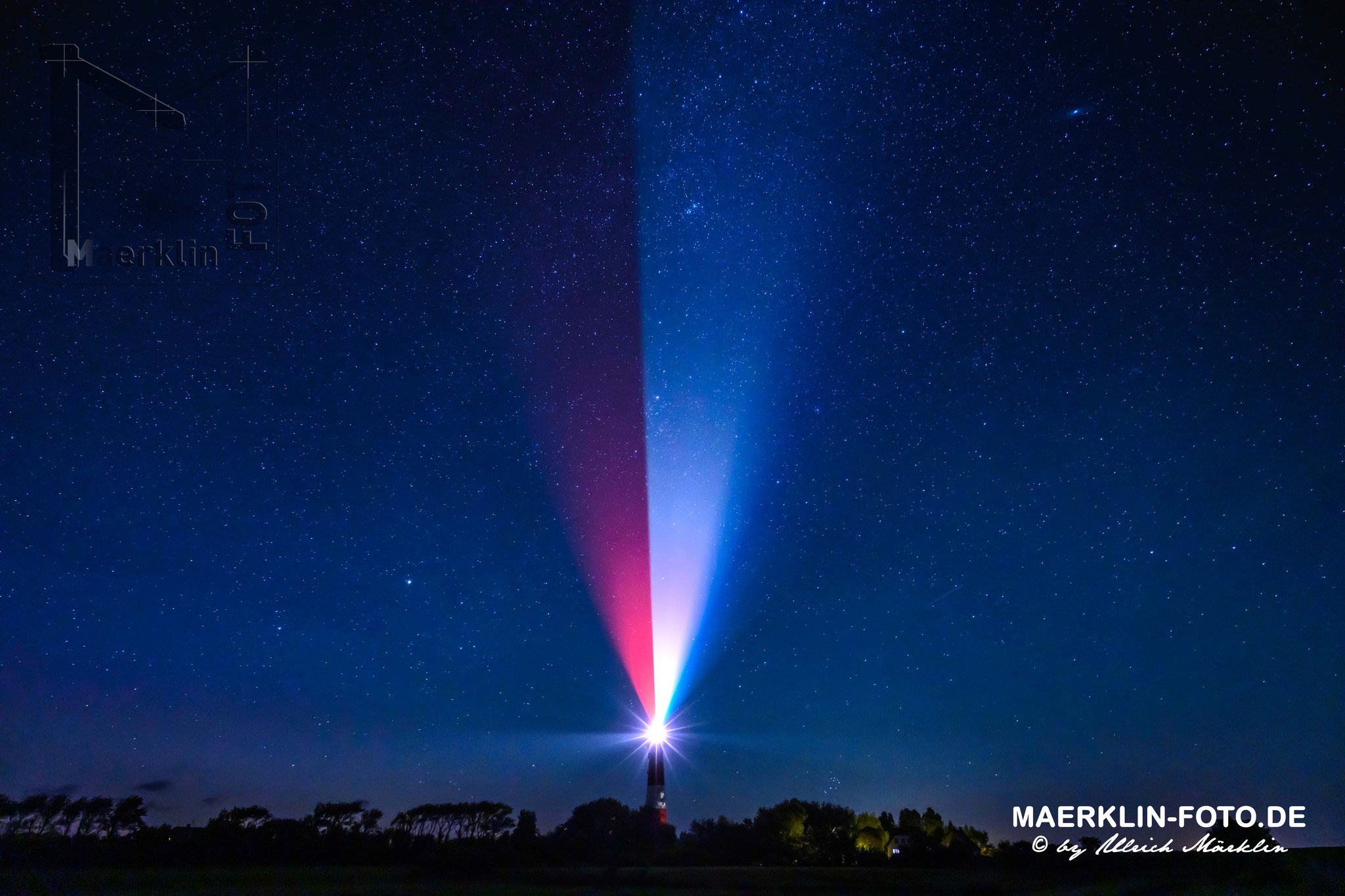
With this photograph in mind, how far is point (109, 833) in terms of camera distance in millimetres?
18766

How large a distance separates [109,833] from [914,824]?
15945mm

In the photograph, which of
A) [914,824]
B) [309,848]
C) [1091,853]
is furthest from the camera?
[914,824]

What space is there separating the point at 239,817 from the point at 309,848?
1872 mm

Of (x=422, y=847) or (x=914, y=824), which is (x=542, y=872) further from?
(x=914, y=824)

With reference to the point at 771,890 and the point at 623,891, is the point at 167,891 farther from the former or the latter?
the point at 771,890

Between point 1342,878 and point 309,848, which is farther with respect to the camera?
point 309,848

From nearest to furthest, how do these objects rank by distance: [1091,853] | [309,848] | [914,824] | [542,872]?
1. [542,872]
2. [1091,853]
3. [309,848]
4. [914,824]

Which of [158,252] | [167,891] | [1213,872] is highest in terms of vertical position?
[158,252]

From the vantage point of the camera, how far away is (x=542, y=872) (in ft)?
48.7

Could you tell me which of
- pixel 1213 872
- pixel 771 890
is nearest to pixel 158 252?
pixel 771 890

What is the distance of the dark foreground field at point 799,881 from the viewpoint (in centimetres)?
1443

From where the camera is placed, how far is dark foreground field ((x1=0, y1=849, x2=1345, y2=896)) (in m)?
14.4

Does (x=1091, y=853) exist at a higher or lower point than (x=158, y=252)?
lower

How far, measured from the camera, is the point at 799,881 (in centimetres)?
1518
